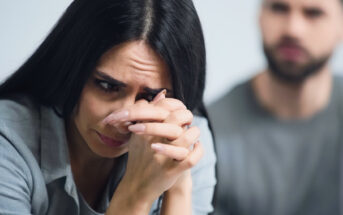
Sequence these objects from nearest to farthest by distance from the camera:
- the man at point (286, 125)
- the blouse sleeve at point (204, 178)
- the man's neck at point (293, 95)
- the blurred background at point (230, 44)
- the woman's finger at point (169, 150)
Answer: the woman's finger at point (169, 150)
the blouse sleeve at point (204, 178)
the blurred background at point (230, 44)
the man at point (286, 125)
the man's neck at point (293, 95)

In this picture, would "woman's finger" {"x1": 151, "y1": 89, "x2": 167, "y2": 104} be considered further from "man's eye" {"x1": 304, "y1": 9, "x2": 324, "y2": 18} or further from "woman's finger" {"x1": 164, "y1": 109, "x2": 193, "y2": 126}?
"man's eye" {"x1": 304, "y1": 9, "x2": 324, "y2": 18}

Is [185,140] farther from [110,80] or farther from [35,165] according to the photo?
[35,165]

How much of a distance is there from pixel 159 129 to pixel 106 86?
12 centimetres

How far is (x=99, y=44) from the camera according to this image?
799 millimetres

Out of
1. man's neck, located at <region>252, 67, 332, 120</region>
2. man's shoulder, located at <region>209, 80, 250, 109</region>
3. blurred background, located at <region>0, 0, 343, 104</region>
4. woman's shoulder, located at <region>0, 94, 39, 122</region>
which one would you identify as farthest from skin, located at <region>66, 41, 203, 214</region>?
man's neck, located at <region>252, 67, 332, 120</region>

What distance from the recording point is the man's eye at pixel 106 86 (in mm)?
812

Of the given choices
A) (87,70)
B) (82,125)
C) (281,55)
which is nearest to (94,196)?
(82,125)

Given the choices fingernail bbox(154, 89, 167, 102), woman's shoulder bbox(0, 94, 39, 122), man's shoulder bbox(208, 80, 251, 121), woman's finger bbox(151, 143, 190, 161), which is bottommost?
man's shoulder bbox(208, 80, 251, 121)

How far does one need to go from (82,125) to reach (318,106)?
5.30 ft

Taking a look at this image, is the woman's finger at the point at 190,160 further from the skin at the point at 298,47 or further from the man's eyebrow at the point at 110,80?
the skin at the point at 298,47

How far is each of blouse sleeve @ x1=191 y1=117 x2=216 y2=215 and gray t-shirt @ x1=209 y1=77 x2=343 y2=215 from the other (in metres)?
1.06

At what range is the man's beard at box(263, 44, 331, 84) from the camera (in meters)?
2.15

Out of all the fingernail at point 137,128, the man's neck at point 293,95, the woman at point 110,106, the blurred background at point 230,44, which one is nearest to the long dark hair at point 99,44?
the woman at point 110,106

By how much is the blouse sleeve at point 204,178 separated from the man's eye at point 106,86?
0.29 meters
